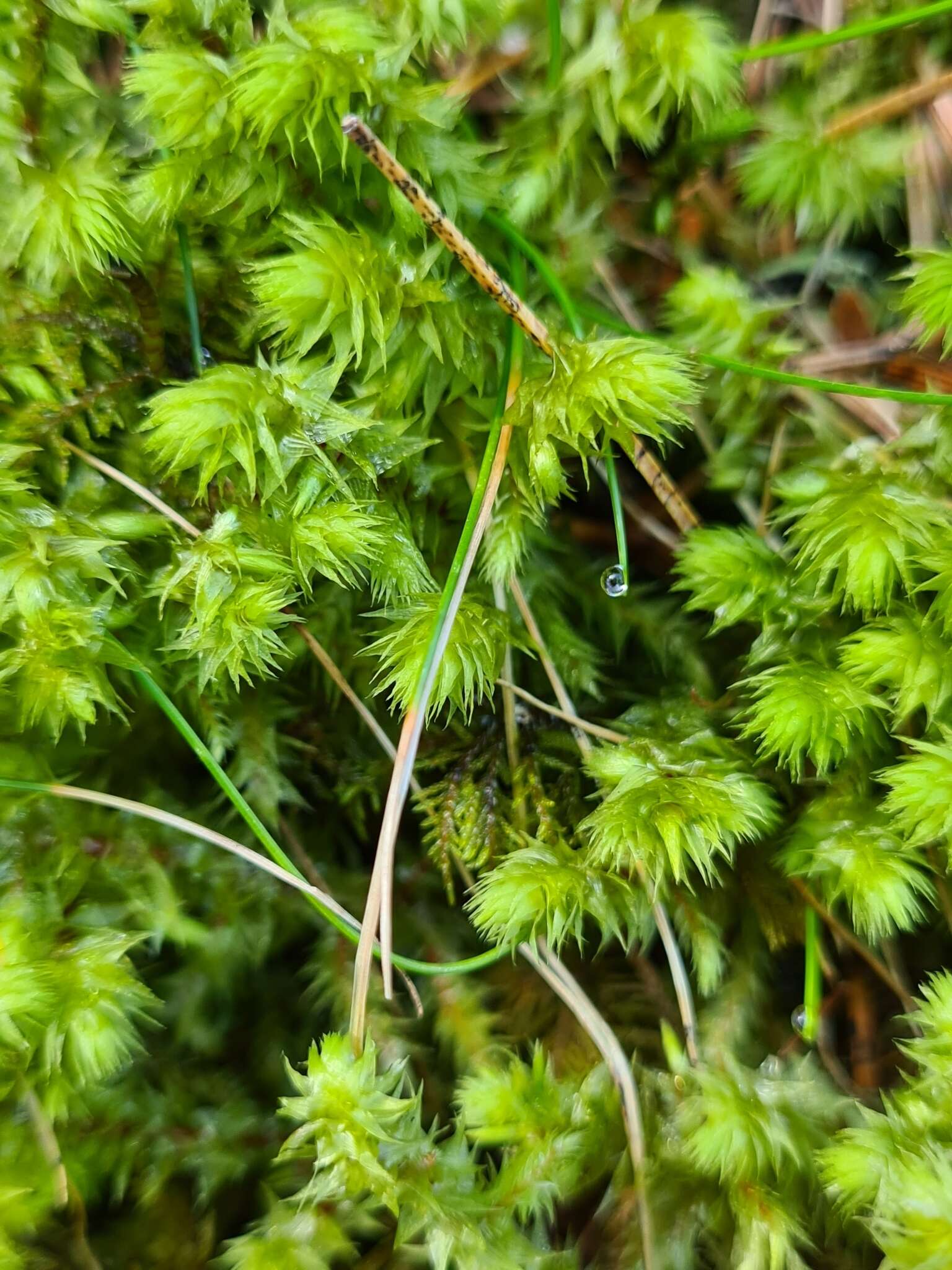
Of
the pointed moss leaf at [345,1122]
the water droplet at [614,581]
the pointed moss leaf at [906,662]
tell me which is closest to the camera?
the pointed moss leaf at [345,1122]

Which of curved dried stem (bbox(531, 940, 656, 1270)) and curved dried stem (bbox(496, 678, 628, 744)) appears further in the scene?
curved dried stem (bbox(496, 678, 628, 744))

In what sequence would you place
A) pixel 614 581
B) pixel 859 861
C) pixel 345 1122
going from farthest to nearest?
pixel 614 581, pixel 859 861, pixel 345 1122

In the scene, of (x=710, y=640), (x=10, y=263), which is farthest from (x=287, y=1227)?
(x=10, y=263)

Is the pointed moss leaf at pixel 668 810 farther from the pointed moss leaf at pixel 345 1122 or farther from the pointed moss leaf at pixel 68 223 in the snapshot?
the pointed moss leaf at pixel 68 223

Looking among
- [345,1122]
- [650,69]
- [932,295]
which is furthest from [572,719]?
[650,69]

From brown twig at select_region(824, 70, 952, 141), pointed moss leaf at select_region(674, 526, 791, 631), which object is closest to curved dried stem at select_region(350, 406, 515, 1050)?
pointed moss leaf at select_region(674, 526, 791, 631)

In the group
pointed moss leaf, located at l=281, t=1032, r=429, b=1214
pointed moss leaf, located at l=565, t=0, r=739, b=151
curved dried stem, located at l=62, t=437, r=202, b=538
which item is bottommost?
pointed moss leaf, located at l=281, t=1032, r=429, b=1214

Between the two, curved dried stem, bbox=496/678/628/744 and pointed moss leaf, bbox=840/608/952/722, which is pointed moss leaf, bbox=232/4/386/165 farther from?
pointed moss leaf, bbox=840/608/952/722

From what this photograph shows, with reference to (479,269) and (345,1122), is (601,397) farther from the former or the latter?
(345,1122)

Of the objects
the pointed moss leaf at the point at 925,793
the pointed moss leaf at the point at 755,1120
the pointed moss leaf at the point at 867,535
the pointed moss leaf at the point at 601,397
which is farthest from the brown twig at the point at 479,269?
the pointed moss leaf at the point at 755,1120

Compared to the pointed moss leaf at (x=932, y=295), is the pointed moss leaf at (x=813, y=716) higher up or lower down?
lower down

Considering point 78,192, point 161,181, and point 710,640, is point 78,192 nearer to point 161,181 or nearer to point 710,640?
point 161,181
